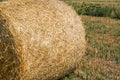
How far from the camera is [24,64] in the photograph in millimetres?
7184

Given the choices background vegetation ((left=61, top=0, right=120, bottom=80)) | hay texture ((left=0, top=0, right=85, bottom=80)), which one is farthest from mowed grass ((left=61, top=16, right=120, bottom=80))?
hay texture ((left=0, top=0, right=85, bottom=80))

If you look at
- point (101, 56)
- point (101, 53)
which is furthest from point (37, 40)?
point (101, 53)

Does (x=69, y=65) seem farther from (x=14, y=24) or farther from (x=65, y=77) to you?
(x=14, y=24)

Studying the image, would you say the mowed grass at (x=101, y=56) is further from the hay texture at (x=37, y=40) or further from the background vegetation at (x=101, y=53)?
the hay texture at (x=37, y=40)

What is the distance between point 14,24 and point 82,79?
2.61 m

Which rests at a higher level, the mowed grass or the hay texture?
the hay texture

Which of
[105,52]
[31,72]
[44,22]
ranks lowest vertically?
[105,52]

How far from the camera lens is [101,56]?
11281 millimetres

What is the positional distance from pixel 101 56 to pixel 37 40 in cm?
418

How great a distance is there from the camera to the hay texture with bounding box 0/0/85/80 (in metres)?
7.25

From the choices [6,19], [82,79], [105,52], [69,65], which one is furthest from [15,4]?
[105,52]

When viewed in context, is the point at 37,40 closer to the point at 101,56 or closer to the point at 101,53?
the point at 101,56

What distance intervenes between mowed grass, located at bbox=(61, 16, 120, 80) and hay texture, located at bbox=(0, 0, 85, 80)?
780mm

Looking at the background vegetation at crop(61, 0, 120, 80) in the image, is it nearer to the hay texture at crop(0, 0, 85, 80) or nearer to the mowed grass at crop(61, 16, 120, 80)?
the mowed grass at crop(61, 16, 120, 80)
